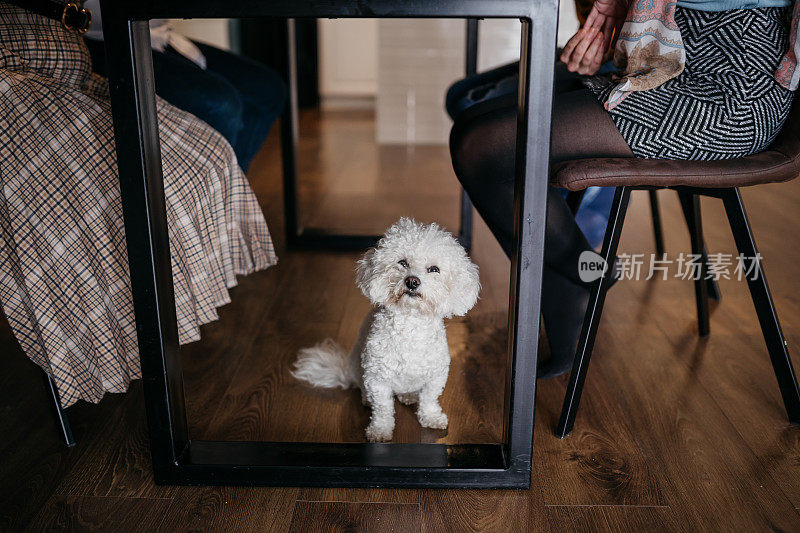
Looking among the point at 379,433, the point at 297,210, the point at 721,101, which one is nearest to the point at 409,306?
the point at 379,433

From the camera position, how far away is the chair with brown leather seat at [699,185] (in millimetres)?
1009

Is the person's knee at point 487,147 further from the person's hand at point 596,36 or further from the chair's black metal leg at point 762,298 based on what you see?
the chair's black metal leg at point 762,298

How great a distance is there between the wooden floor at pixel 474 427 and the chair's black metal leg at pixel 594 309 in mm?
57

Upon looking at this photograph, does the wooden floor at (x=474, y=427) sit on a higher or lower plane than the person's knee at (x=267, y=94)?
lower

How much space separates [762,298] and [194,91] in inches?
44.3

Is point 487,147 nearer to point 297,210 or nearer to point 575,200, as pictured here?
point 575,200

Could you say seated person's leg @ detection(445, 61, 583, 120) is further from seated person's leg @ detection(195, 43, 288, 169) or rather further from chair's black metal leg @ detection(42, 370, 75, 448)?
chair's black metal leg @ detection(42, 370, 75, 448)

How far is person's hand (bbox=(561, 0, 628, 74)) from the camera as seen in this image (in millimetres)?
1100

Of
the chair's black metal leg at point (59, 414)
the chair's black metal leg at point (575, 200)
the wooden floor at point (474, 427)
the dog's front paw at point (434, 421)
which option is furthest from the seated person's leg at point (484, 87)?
the chair's black metal leg at point (59, 414)

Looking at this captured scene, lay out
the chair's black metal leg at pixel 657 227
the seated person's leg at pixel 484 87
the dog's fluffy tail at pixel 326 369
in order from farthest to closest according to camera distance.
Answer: the chair's black metal leg at pixel 657 227, the seated person's leg at pixel 484 87, the dog's fluffy tail at pixel 326 369

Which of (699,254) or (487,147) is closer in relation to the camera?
(487,147)

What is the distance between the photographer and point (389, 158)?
366 cm

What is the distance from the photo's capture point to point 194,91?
1349mm

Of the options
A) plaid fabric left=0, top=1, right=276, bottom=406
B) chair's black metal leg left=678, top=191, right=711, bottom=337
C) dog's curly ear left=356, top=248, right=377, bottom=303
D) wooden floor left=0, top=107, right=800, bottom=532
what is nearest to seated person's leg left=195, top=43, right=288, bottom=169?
wooden floor left=0, top=107, right=800, bottom=532
